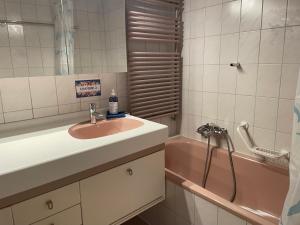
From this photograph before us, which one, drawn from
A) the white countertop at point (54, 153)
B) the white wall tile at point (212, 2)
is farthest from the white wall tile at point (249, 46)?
the white countertop at point (54, 153)

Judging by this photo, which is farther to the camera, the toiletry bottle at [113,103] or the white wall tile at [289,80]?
the toiletry bottle at [113,103]

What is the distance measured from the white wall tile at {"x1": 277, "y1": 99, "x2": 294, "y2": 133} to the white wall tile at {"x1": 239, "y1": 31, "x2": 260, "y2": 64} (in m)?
0.35

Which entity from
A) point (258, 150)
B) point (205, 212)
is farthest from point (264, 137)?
point (205, 212)

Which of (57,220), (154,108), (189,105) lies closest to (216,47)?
(189,105)

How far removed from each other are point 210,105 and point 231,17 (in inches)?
28.0

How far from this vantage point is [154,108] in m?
1.98

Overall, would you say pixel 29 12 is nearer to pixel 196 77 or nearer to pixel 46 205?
pixel 46 205

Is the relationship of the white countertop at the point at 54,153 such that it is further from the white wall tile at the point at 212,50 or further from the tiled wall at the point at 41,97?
the white wall tile at the point at 212,50

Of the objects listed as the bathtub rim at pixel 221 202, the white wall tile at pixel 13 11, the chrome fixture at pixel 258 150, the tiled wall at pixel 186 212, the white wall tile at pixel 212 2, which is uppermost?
the white wall tile at pixel 212 2

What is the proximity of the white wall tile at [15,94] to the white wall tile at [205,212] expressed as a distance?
118cm

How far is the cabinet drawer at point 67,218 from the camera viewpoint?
3.22 ft

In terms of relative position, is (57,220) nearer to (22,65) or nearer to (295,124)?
(22,65)

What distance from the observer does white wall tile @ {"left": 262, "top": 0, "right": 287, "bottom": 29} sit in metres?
1.46

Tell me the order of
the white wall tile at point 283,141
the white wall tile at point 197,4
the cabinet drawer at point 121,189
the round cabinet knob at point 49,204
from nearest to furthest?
1. the round cabinet knob at point 49,204
2. the cabinet drawer at point 121,189
3. the white wall tile at point 283,141
4. the white wall tile at point 197,4
